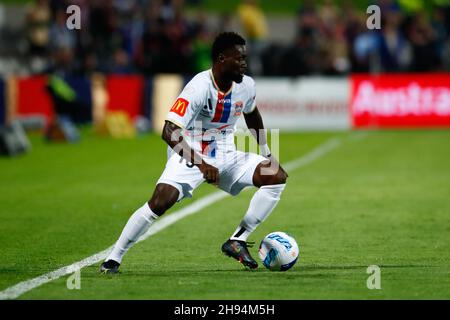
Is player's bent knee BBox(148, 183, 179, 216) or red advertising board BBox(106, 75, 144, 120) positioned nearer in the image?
player's bent knee BBox(148, 183, 179, 216)

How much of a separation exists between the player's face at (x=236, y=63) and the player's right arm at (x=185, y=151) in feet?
1.99

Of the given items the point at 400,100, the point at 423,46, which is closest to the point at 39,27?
the point at 400,100

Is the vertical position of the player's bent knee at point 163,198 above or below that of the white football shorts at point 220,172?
below

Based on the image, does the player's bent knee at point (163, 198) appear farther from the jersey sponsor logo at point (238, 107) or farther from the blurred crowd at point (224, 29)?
the blurred crowd at point (224, 29)

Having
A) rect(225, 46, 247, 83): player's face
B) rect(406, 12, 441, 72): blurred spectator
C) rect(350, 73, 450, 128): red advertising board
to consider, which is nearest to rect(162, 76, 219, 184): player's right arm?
rect(225, 46, 247, 83): player's face

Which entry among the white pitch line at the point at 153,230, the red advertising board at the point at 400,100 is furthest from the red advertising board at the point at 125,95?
the white pitch line at the point at 153,230

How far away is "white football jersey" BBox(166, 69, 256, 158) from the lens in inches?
348

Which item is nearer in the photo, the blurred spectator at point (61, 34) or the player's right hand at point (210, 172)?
the player's right hand at point (210, 172)

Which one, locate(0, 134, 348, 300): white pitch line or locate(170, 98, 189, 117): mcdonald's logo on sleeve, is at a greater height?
locate(170, 98, 189, 117): mcdonald's logo on sleeve

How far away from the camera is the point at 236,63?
8828 mm

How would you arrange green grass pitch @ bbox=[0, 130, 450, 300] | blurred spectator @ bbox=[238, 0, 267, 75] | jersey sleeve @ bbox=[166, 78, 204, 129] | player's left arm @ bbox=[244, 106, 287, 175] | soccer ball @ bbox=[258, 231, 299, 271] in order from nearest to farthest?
green grass pitch @ bbox=[0, 130, 450, 300] < jersey sleeve @ bbox=[166, 78, 204, 129] < soccer ball @ bbox=[258, 231, 299, 271] < player's left arm @ bbox=[244, 106, 287, 175] < blurred spectator @ bbox=[238, 0, 267, 75]

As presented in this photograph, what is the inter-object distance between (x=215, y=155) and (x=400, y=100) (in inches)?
696

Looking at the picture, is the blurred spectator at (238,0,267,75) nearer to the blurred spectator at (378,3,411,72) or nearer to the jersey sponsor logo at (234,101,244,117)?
the blurred spectator at (378,3,411,72)

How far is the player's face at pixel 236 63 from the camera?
348 inches
